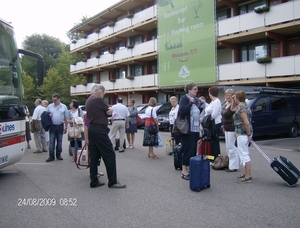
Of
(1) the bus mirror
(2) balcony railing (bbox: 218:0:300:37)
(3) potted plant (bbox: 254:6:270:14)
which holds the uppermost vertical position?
(3) potted plant (bbox: 254:6:270:14)

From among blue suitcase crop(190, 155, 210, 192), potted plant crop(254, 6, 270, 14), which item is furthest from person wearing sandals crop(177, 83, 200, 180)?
potted plant crop(254, 6, 270, 14)

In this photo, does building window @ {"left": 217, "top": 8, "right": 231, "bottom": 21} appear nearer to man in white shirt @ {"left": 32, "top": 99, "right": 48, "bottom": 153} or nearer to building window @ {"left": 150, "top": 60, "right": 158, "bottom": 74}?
building window @ {"left": 150, "top": 60, "right": 158, "bottom": 74}

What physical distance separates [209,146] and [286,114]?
25.0 ft

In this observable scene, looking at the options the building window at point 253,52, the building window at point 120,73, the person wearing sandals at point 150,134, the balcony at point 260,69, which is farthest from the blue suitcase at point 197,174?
the building window at point 120,73

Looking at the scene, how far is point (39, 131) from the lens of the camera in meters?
11.0

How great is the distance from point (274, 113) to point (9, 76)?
1055 centimetres

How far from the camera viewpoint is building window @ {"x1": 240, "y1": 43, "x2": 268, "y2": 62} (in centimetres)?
1859

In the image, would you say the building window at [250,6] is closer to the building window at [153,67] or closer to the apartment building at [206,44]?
the apartment building at [206,44]

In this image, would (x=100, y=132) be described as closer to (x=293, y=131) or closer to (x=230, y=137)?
(x=230, y=137)

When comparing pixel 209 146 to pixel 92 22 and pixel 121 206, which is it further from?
pixel 92 22

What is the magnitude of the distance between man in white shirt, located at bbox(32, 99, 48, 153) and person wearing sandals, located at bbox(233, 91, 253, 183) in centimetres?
692

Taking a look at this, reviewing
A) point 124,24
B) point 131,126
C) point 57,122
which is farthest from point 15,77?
point 124,24

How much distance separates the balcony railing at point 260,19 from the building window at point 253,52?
1.54 m

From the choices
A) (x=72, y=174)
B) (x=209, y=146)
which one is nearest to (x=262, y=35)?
(x=209, y=146)
